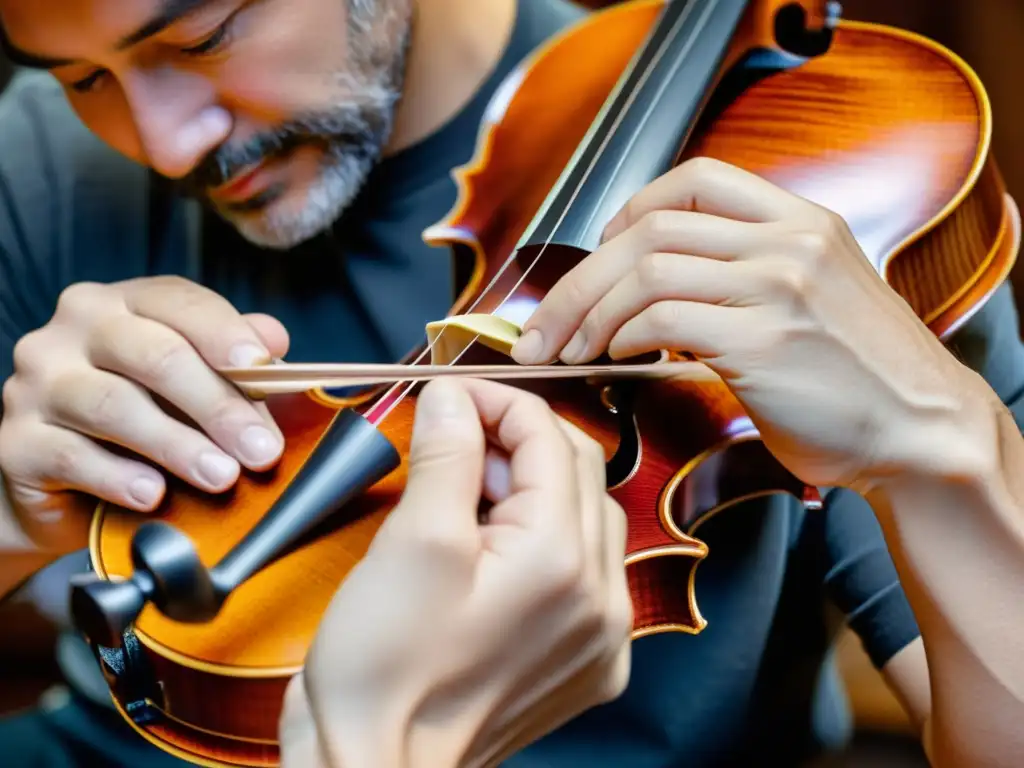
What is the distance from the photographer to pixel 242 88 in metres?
0.61

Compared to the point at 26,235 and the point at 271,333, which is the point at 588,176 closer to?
the point at 271,333

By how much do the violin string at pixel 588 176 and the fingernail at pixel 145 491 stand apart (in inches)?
4.6

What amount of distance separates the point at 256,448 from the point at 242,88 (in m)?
Result: 0.29

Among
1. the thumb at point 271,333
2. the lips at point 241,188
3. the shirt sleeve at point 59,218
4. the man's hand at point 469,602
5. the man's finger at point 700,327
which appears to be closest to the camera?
the man's hand at point 469,602

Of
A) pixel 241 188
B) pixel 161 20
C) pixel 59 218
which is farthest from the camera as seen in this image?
pixel 59 218

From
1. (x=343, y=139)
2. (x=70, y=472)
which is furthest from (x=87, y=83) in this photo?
(x=70, y=472)

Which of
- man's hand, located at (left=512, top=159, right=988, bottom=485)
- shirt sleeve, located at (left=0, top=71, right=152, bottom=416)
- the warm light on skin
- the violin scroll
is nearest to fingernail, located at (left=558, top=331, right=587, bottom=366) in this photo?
man's hand, located at (left=512, top=159, right=988, bottom=485)

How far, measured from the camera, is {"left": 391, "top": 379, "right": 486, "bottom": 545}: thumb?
31cm

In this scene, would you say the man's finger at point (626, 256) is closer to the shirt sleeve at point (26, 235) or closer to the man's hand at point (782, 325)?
the man's hand at point (782, 325)

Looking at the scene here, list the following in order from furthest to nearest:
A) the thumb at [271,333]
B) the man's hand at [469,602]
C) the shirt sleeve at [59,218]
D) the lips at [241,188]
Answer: the shirt sleeve at [59,218] → the lips at [241,188] → the thumb at [271,333] → the man's hand at [469,602]

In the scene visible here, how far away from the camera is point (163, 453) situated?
1.48 ft

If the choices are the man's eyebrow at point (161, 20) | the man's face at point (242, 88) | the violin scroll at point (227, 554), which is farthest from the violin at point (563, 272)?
the man's eyebrow at point (161, 20)

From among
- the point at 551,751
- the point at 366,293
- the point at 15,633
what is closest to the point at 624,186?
the point at 366,293

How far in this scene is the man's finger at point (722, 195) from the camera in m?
0.43
